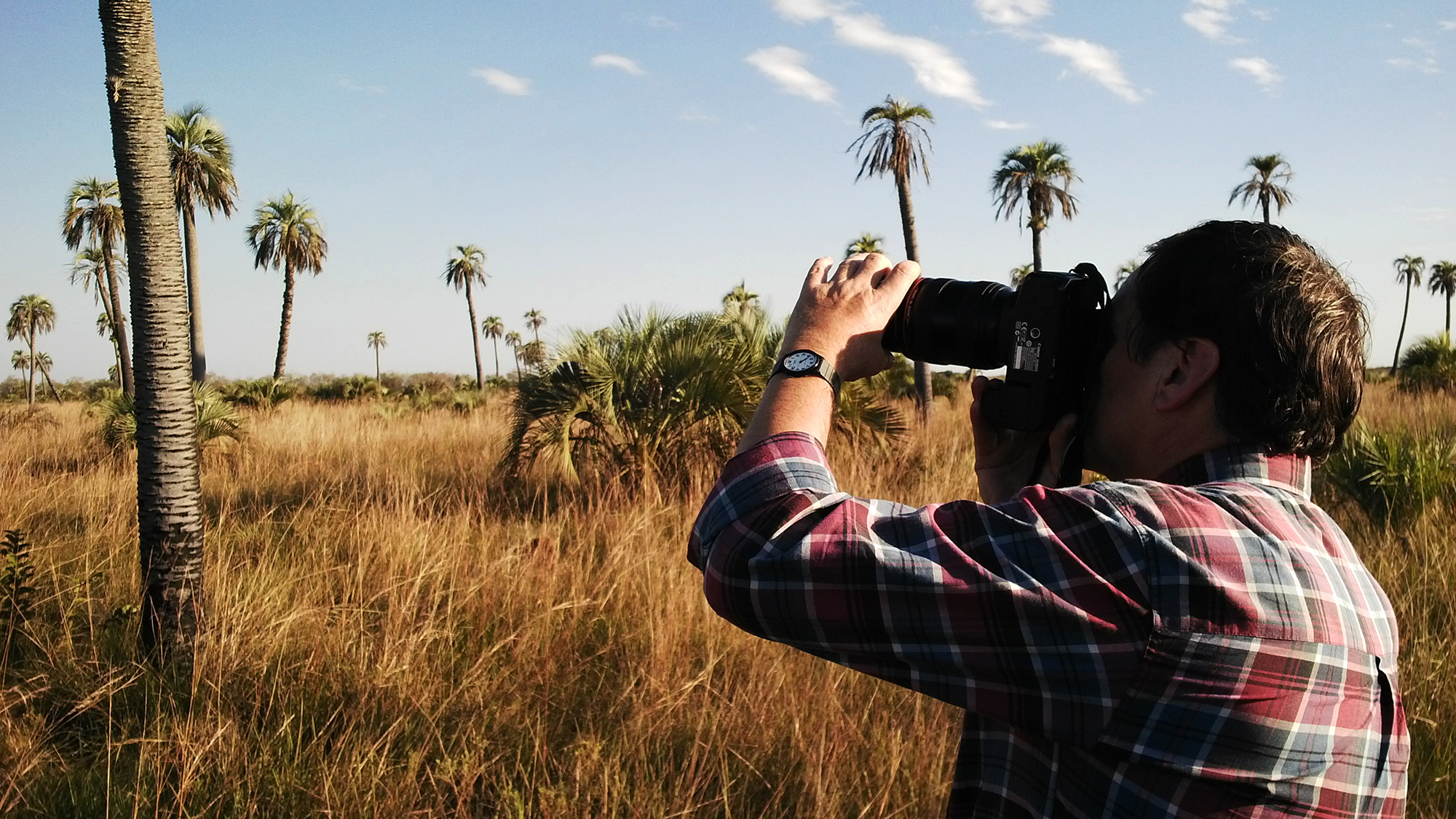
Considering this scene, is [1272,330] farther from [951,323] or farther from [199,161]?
[199,161]

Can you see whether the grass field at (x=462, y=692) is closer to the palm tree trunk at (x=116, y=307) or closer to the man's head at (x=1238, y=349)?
the man's head at (x=1238, y=349)

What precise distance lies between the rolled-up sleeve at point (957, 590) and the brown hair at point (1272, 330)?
0.79 ft

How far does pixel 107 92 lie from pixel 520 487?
175 inches

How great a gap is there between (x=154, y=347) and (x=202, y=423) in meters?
7.12

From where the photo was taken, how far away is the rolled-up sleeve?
35.0 inches

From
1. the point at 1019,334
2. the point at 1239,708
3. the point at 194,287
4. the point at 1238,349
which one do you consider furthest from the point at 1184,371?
the point at 194,287

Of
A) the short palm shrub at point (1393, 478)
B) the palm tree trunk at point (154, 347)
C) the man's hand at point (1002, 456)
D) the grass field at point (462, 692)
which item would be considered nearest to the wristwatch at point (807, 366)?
the man's hand at point (1002, 456)

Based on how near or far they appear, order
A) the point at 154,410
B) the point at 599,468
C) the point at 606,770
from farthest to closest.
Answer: the point at 599,468 → the point at 154,410 → the point at 606,770

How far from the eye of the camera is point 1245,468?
40.4 inches

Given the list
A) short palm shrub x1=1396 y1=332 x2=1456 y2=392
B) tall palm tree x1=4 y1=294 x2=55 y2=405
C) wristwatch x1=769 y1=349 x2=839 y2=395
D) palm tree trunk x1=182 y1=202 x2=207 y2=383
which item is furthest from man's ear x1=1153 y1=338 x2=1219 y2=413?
tall palm tree x1=4 y1=294 x2=55 y2=405

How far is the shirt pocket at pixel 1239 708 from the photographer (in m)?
0.88

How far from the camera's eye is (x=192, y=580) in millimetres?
3617

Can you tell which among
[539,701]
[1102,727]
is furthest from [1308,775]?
[539,701]

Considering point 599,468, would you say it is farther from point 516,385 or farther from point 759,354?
point 759,354
